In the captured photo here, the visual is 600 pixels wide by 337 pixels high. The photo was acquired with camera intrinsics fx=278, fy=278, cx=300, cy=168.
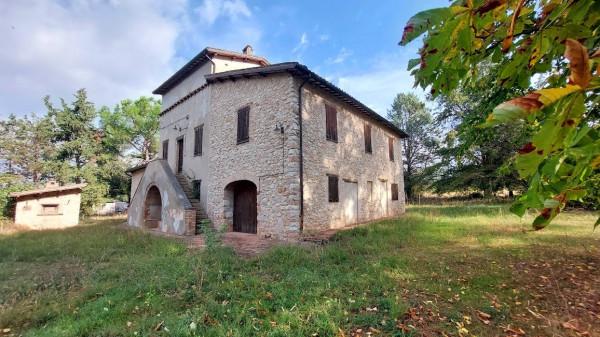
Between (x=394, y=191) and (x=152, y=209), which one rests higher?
(x=394, y=191)

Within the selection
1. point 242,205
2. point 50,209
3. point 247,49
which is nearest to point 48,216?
point 50,209

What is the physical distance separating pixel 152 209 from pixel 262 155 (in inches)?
305

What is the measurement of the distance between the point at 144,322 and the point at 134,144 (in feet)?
109

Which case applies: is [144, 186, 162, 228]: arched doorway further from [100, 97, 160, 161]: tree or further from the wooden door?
[100, 97, 160, 161]: tree

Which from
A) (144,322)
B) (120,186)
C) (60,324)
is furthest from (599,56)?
(120,186)

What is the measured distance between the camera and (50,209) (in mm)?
16438

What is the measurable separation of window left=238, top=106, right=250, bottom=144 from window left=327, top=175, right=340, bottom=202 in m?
3.58

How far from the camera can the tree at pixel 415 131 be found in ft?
105

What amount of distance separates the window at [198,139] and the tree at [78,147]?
1692 centimetres

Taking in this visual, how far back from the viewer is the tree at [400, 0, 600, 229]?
26.7 inches

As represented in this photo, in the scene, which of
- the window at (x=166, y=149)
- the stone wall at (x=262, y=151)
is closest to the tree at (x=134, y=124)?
the window at (x=166, y=149)

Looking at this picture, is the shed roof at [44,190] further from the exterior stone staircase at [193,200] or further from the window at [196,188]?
the window at [196,188]

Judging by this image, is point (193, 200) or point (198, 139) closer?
point (193, 200)

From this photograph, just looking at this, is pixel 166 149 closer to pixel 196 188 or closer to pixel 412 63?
pixel 196 188
